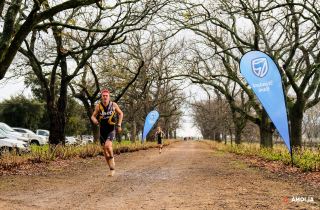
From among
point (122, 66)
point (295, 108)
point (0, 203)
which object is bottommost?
point (0, 203)

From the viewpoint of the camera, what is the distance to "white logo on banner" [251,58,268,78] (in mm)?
13906

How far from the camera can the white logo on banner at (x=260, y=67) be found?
1391 centimetres

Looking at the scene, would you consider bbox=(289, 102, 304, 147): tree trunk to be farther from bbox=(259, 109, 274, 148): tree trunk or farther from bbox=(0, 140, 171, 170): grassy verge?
bbox=(0, 140, 171, 170): grassy verge

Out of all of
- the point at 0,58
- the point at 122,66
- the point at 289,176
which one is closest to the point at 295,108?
the point at 289,176

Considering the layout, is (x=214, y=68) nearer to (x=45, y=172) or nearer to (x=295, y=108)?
(x=295, y=108)

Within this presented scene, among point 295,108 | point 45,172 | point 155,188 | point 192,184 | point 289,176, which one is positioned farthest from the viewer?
point 295,108

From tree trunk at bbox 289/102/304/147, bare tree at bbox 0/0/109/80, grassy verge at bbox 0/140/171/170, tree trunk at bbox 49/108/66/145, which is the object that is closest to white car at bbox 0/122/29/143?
tree trunk at bbox 49/108/66/145

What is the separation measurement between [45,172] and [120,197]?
5837 millimetres

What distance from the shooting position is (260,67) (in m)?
14.0

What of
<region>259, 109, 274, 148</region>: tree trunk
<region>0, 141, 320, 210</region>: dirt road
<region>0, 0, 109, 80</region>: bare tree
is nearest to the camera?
<region>0, 141, 320, 210</region>: dirt road

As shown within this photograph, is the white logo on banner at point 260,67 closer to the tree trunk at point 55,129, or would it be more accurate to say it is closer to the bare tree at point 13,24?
the bare tree at point 13,24

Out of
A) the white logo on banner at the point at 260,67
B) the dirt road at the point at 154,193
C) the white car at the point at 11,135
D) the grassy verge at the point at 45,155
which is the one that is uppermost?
the white logo on banner at the point at 260,67

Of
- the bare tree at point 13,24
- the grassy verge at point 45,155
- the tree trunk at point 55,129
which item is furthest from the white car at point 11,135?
the bare tree at point 13,24

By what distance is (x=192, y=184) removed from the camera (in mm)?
9477
